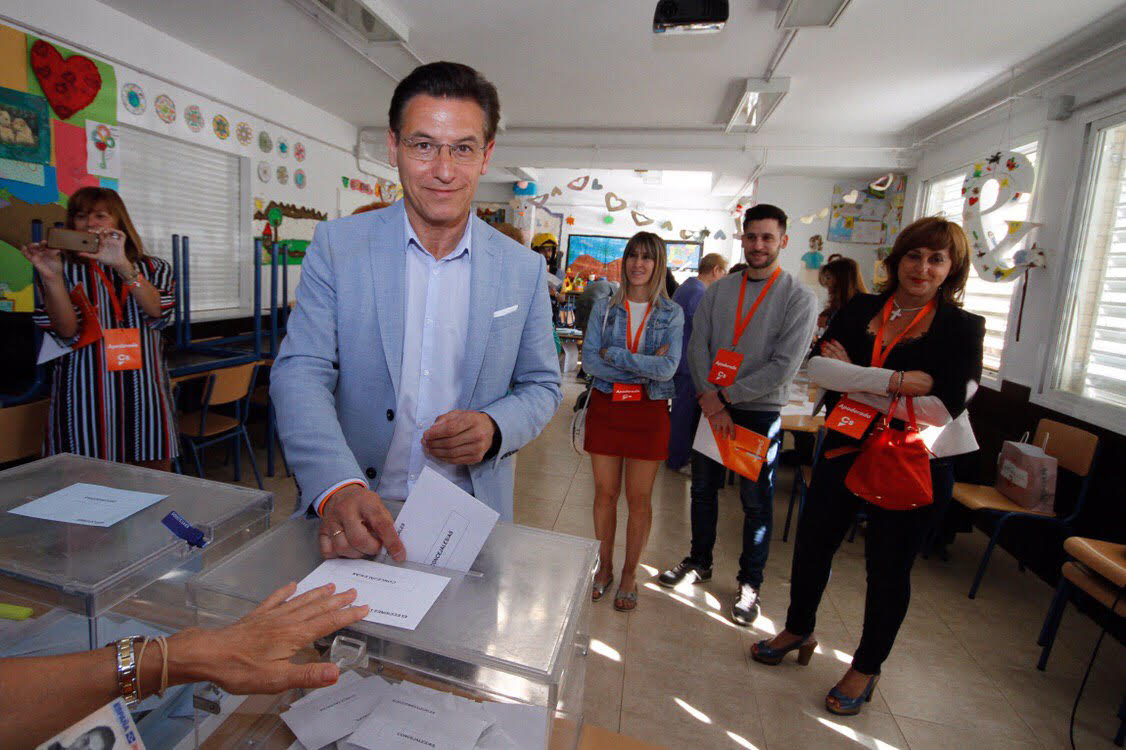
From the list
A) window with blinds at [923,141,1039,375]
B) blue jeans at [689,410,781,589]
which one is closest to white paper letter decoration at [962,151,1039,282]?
window with blinds at [923,141,1039,375]

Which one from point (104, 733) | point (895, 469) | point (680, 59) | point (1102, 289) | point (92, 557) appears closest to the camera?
point (104, 733)

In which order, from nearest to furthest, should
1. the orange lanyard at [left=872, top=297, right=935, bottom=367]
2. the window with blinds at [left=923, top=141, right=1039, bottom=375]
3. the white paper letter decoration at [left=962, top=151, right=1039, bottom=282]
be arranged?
the orange lanyard at [left=872, top=297, right=935, bottom=367] < the white paper letter decoration at [left=962, top=151, right=1039, bottom=282] < the window with blinds at [left=923, top=141, right=1039, bottom=375]

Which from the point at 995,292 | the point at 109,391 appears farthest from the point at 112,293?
the point at 995,292

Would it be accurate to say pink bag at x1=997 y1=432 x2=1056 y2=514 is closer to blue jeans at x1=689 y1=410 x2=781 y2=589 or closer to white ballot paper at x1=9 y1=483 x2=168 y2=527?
blue jeans at x1=689 y1=410 x2=781 y2=589

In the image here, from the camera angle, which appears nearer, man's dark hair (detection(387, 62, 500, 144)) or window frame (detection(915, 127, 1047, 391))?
man's dark hair (detection(387, 62, 500, 144))

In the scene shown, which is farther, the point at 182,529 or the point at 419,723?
the point at 182,529

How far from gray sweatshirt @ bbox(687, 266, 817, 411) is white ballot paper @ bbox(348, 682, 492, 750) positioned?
2084mm

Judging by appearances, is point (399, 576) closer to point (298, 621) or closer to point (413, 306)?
point (298, 621)

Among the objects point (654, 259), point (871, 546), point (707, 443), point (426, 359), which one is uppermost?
point (654, 259)

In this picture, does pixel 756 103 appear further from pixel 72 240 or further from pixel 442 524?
pixel 442 524

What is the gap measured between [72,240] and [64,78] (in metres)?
2.55

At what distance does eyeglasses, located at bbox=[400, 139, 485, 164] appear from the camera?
1059mm

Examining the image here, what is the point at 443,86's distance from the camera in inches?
41.0

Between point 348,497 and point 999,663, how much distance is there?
9.78 feet
